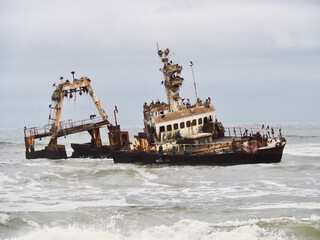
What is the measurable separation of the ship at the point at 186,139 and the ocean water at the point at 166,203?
0.94m

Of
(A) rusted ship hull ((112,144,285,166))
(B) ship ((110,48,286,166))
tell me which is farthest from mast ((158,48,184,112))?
(A) rusted ship hull ((112,144,285,166))

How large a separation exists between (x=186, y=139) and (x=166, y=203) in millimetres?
15162

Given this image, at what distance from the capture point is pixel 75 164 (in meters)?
41.5

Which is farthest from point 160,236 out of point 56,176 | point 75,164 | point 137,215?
point 75,164

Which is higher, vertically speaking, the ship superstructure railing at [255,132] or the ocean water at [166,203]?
the ship superstructure railing at [255,132]

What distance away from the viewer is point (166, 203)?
835 inches

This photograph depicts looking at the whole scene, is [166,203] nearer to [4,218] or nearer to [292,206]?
[292,206]

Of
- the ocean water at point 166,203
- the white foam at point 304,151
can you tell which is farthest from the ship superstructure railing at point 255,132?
the white foam at point 304,151

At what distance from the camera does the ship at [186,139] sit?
33375mm

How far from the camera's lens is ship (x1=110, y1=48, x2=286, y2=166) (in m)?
33.4

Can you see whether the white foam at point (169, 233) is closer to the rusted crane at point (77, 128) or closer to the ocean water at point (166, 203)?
the ocean water at point (166, 203)

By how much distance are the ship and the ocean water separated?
94 cm

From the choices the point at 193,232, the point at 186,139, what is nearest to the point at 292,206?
the point at 193,232

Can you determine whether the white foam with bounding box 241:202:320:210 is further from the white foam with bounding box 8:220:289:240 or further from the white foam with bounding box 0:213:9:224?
the white foam with bounding box 0:213:9:224
